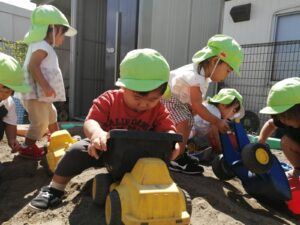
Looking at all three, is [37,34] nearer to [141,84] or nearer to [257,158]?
[141,84]

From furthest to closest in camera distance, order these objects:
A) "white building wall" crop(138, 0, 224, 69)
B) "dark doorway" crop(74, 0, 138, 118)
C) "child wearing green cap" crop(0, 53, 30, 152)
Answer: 1. "dark doorway" crop(74, 0, 138, 118)
2. "white building wall" crop(138, 0, 224, 69)
3. "child wearing green cap" crop(0, 53, 30, 152)

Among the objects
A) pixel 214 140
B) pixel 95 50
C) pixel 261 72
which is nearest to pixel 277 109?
pixel 214 140

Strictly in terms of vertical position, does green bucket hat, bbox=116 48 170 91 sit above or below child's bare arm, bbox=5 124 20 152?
above

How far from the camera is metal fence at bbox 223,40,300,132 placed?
4406mm

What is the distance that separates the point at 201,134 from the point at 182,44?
79.5 inches

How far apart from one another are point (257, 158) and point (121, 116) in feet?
2.42

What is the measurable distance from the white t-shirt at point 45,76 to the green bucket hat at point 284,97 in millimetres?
1588

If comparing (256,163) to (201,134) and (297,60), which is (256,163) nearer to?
(201,134)

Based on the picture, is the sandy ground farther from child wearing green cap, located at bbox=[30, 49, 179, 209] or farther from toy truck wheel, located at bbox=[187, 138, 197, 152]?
toy truck wheel, located at bbox=[187, 138, 197, 152]

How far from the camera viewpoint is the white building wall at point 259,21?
4.69 m

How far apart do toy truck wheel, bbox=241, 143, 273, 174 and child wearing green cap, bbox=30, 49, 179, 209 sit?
1.43ft

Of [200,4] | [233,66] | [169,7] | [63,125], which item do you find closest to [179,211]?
[233,66]

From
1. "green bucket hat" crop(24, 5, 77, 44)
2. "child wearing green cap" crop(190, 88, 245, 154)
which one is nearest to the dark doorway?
"green bucket hat" crop(24, 5, 77, 44)

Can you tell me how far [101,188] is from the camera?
140 centimetres
